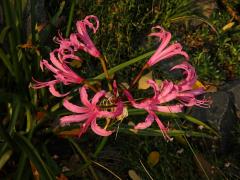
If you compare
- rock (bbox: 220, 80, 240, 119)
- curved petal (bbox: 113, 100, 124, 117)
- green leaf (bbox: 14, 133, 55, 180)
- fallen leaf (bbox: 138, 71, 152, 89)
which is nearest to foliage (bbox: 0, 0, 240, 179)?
green leaf (bbox: 14, 133, 55, 180)

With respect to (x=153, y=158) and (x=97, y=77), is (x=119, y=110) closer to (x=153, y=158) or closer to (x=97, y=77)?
(x=97, y=77)

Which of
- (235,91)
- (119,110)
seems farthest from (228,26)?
(119,110)

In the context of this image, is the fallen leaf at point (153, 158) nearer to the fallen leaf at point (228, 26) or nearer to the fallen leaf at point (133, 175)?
the fallen leaf at point (133, 175)

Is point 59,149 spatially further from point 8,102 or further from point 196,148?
point 196,148

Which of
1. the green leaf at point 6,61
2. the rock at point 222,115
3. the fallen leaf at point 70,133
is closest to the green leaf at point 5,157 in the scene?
the fallen leaf at point 70,133

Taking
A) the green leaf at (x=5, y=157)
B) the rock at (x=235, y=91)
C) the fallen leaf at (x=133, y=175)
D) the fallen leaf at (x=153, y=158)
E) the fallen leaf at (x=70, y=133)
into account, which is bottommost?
the rock at (x=235, y=91)

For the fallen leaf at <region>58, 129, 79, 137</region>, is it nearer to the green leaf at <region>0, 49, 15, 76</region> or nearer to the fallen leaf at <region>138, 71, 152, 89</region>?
the green leaf at <region>0, 49, 15, 76</region>
